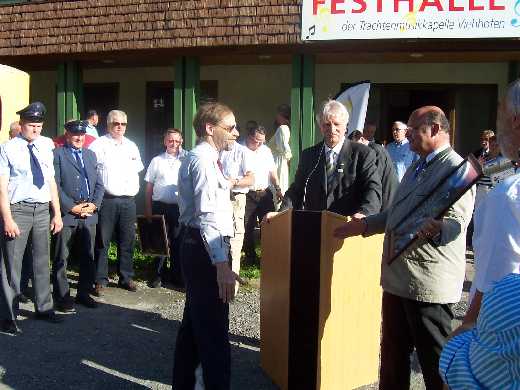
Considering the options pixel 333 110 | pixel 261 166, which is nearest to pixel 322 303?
pixel 333 110

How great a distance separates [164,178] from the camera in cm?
796

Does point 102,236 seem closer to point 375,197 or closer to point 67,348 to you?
point 67,348

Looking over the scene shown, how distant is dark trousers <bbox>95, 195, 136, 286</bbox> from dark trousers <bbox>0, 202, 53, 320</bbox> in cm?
127

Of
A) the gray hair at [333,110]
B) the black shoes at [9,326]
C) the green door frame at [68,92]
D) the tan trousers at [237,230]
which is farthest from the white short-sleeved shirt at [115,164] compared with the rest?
the green door frame at [68,92]

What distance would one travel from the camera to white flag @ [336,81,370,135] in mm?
8383

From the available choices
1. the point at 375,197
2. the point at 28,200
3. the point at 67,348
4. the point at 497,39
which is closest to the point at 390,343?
the point at 375,197

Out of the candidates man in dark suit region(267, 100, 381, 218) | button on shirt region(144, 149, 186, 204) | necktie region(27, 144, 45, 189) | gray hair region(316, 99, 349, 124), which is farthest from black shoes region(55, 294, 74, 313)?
gray hair region(316, 99, 349, 124)

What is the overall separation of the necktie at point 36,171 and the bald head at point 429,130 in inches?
144

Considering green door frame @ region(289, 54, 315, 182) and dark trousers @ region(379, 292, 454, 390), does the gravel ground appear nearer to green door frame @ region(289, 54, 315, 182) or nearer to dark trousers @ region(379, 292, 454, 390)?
dark trousers @ region(379, 292, 454, 390)

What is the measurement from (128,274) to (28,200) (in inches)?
80.2

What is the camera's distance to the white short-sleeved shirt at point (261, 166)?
27.0 feet

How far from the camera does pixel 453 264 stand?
11.9 feet

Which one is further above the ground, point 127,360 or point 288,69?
point 288,69

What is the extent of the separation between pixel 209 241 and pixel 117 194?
396cm
